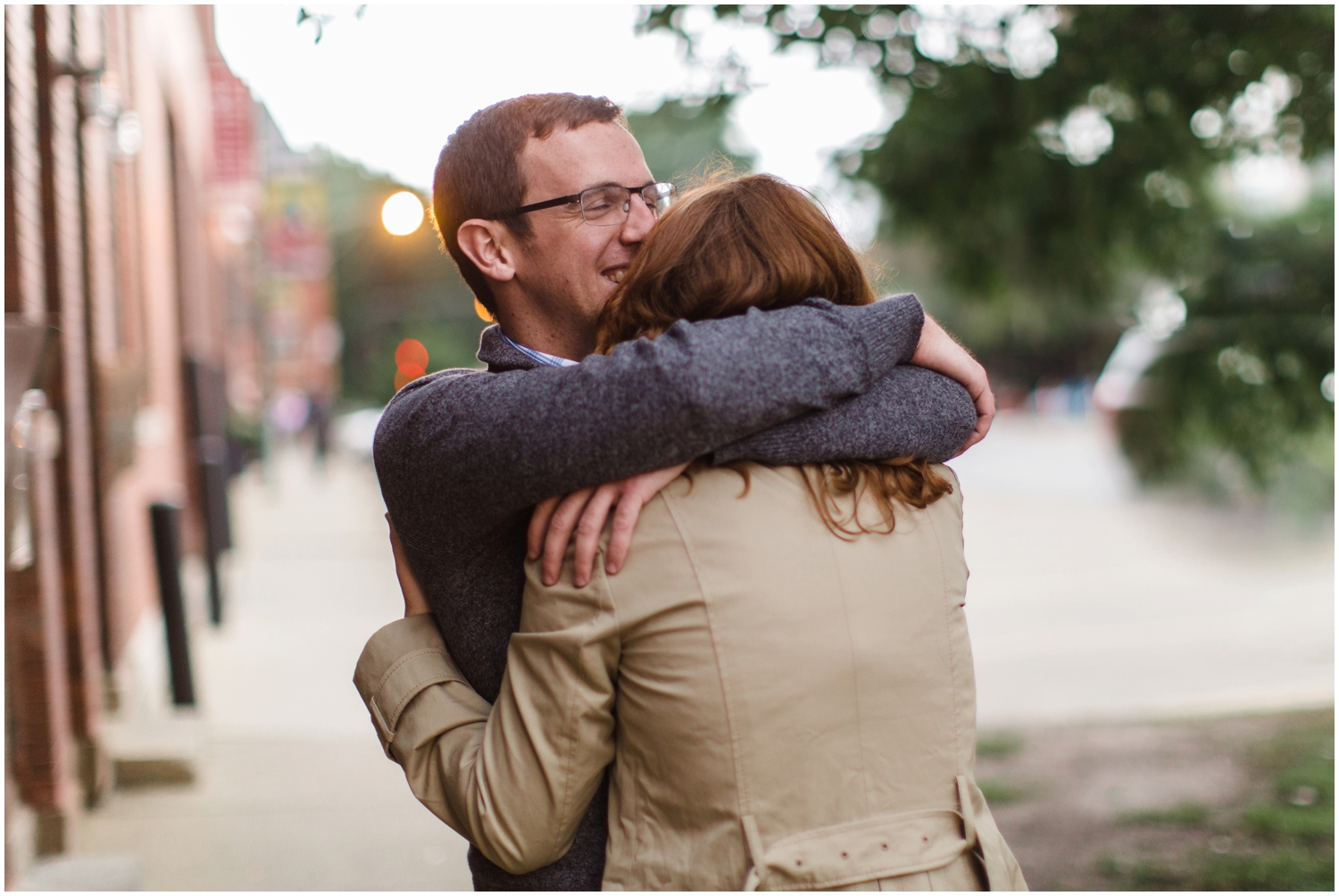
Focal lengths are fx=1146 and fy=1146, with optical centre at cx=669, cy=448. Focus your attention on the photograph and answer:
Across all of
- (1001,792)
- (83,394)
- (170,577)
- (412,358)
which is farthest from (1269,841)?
(412,358)

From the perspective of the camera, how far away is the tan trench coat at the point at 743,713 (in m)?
1.36

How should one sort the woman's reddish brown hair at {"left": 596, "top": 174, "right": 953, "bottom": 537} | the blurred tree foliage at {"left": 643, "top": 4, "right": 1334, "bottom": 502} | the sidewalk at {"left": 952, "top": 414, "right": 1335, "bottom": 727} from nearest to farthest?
the woman's reddish brown hair at {"left": 596, "top": 174, "right": 953, "bottom": 537} < the blurred tree foliage at {"left": 643, "top": 4, "right": 1334, "bottom": 502} < the sidewalk at {"left": 952, "top": 414, "right": 1335, "bottom": 727}

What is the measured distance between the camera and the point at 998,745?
5.66m

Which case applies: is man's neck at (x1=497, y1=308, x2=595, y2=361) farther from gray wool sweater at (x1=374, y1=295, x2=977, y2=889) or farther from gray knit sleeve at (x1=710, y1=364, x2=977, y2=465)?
gray knit sleeve at (x1=710, y1=364, x2=977, y2=465)

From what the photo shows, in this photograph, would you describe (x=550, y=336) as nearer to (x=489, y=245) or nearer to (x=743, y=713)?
(x=489, y=245)

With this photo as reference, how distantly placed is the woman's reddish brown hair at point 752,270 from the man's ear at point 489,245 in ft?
1.10

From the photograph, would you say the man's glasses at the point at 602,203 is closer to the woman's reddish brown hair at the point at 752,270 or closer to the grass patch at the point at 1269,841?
the woman's reddish brown hair at the point at 752,270

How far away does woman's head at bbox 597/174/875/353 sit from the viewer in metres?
1.46

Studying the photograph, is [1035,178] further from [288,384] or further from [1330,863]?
[288,384]

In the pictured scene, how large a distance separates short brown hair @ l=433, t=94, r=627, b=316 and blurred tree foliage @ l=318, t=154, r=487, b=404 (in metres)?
48.9

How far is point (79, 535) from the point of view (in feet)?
16.8

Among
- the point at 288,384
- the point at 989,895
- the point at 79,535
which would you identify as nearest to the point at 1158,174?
the point at 989,895

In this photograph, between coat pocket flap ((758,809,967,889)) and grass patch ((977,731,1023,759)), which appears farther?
grass patch ((977,731,1023,759))

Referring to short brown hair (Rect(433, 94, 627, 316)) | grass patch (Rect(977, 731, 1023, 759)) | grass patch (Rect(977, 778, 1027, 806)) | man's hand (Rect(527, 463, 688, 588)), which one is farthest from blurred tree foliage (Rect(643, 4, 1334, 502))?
man's hand (Rect(527, 463, 688, 588))
